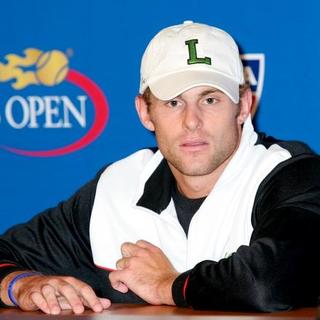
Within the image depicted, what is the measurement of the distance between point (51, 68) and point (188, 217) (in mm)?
607

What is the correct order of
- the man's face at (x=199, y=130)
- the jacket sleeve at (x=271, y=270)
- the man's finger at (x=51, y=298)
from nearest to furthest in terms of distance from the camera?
the jacket sleeve at (x=271, y=270)
the man's finger at (x=51, y=298)
the man's face at (x=199, y=130)

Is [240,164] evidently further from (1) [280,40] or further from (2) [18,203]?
(2) [18,203]

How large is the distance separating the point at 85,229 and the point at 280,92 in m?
0.54

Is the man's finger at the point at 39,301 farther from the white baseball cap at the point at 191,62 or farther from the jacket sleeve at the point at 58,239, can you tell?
the white baseball cap at the point at 191,62

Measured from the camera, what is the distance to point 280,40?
2.15 meters

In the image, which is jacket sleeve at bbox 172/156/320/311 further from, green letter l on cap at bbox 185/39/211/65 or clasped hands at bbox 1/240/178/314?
green letter l on cap at bbox 185/39/211/65

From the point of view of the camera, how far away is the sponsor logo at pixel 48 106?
7.50 feet

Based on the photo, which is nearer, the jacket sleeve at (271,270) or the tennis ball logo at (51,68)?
the jacket sleeve at (271,270)

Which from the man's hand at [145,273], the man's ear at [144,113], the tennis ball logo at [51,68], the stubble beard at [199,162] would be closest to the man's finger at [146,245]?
the man's hand at [145,273]

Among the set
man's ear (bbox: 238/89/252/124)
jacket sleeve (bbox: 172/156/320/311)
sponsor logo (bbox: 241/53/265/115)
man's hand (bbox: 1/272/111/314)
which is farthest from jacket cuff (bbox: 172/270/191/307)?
sponsor logo (bbox: 241/53/265/115)

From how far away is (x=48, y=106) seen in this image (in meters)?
2.31

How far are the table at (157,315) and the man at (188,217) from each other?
0.03 m

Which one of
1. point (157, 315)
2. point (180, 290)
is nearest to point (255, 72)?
point (180, 290)

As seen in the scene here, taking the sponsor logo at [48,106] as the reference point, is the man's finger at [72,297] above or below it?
below
